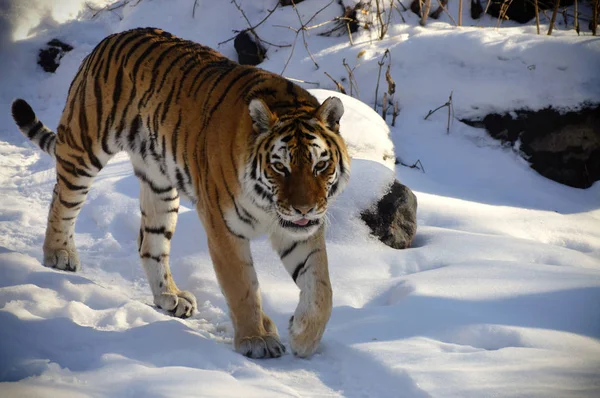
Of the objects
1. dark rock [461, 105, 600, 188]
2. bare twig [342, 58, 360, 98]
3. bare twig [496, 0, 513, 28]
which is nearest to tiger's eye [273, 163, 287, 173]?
bare twig [342, 58, 360, 98]

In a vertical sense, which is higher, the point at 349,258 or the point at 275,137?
the point at 275,137

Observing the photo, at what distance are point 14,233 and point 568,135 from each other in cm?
492

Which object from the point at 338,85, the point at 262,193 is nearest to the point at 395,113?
the point at 338,85

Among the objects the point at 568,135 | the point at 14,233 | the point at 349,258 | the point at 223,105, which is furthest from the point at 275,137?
the point at 568,135

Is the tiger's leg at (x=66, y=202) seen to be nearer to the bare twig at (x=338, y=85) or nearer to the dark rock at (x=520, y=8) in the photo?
the bare twig at (x=338, y=85)

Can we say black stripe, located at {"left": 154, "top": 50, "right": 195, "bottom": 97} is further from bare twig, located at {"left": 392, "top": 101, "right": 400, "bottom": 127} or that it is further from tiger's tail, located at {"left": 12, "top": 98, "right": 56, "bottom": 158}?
bare twig, located at {"left": 392, "top": 101, "right": 400, "bottom": 127}

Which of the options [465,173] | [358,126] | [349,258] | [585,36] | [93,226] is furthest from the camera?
[585,36]

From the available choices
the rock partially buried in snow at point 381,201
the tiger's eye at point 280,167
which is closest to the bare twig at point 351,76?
the rock partially buried in snow at point 381,201

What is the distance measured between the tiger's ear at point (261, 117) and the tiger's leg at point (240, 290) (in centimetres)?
46

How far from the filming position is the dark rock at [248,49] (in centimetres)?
793

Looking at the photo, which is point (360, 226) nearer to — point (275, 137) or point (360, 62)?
point (275, 137)

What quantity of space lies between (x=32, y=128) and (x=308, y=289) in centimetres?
242

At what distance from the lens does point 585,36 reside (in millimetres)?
6887

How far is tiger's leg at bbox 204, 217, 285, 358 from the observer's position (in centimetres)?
296
